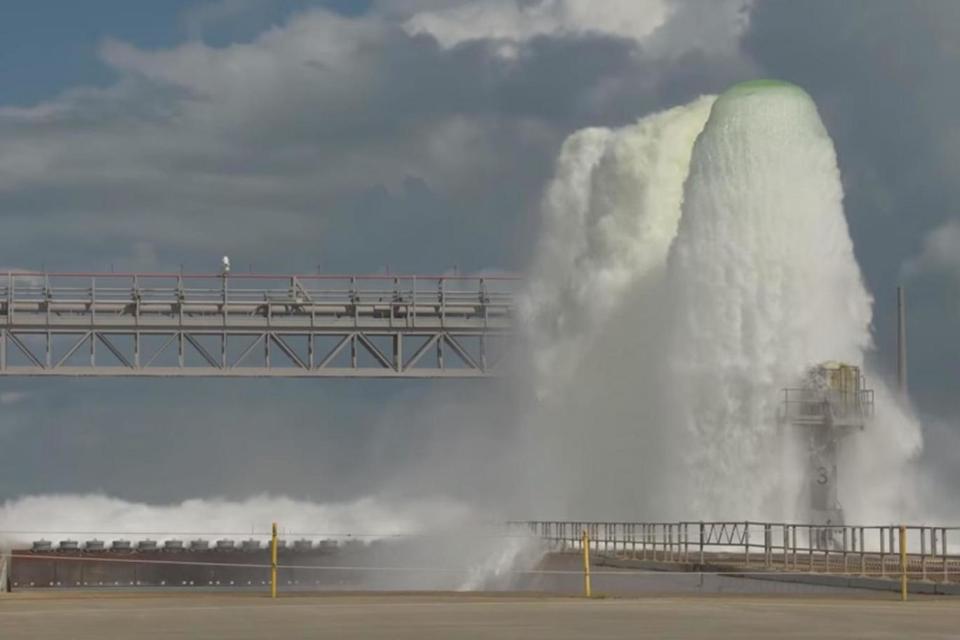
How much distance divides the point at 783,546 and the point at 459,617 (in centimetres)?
2380

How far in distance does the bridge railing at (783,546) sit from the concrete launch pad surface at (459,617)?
6.46 meters

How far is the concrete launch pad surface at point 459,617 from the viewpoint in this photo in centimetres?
2616

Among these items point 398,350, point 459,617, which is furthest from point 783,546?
point 398,350

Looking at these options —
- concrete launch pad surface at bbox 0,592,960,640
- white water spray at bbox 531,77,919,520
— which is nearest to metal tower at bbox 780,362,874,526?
white water spray at bbox 531,77,919,520

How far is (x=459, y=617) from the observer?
1170 inches

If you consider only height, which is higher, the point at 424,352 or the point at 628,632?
the point at 424,352

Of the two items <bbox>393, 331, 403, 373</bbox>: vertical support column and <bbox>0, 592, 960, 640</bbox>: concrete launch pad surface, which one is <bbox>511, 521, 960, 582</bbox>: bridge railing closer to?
<bbox>0, 592, 960, 640</bbox>: concrete launch pad surface

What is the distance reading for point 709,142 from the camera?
76.4 metres

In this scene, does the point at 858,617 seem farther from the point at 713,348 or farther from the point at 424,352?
the point at 424,352

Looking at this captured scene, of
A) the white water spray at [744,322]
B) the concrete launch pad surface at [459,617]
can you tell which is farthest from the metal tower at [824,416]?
the concrete launch pad surface at [459,617]

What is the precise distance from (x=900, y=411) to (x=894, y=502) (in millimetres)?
3544

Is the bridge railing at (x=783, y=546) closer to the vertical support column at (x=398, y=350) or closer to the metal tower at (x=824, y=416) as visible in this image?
the metal tower at (x=824, y=416)

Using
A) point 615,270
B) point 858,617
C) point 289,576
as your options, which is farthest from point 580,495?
point 858,617

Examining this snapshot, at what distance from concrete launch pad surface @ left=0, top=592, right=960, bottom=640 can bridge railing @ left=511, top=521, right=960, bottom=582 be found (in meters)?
6.46
